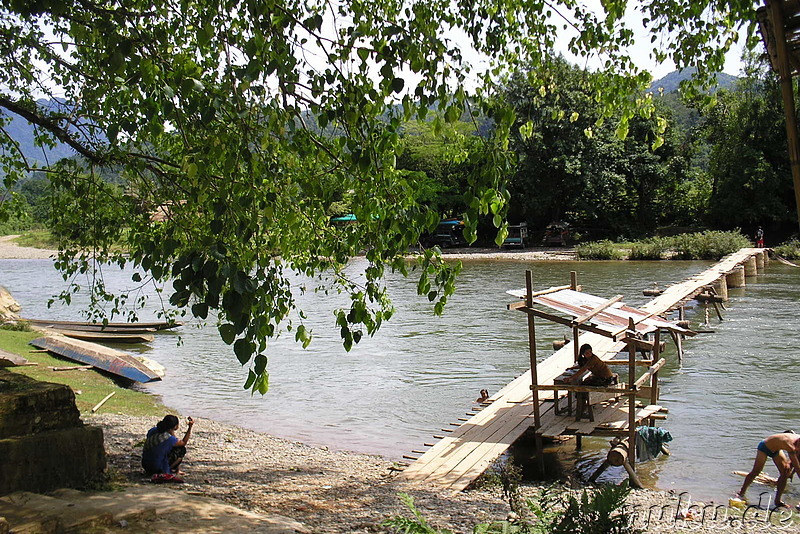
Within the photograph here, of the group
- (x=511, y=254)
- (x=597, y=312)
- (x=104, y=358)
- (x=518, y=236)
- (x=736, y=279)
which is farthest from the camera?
(x=518, y=236)

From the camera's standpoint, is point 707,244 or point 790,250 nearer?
point 790,250

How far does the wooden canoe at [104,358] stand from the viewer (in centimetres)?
1731

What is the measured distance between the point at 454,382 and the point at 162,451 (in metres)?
9.54

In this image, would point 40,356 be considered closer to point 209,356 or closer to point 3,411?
point 209,356

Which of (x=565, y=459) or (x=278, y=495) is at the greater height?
(x=278, y=495)

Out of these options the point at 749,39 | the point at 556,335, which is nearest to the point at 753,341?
the point at 556,335

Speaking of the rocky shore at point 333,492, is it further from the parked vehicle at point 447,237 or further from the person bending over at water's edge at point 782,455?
the parked vehicle at point 447,237

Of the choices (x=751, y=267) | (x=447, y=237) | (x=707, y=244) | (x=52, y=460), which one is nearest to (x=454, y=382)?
(x=52, y=460)

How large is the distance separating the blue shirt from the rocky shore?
6.4 inches

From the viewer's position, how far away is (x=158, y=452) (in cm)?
847

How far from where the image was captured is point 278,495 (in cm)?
848

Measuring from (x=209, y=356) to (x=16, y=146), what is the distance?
12.2 meters

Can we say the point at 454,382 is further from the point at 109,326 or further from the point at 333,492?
the point at 109,326

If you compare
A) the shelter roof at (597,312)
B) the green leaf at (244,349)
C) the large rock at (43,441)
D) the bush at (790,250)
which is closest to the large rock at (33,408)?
the large rock at (43,441)
